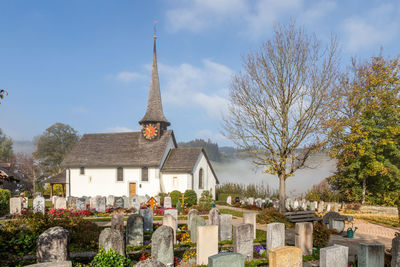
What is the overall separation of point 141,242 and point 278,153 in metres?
10.9

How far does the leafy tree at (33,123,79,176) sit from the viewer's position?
5919 cm

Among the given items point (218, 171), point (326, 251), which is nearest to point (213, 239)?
point (326, 251)

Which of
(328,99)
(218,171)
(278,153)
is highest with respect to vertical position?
(328,99)

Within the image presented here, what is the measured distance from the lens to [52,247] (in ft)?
25.9

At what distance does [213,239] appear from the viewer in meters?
9.16

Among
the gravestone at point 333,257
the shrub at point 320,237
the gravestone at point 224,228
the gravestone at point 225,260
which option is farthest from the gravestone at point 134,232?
the gravestone at point 333,257

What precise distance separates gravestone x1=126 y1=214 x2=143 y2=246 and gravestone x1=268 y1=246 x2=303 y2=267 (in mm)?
6982

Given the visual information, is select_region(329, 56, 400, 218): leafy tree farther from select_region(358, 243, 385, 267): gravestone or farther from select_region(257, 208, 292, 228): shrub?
select_region(358, 243, 385, 267): gravestone

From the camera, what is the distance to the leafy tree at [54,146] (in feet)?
194

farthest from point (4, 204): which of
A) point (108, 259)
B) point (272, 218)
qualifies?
point (272, 218)

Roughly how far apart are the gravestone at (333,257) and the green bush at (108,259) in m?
5.00

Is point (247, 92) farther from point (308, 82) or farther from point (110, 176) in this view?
point (110, 176)

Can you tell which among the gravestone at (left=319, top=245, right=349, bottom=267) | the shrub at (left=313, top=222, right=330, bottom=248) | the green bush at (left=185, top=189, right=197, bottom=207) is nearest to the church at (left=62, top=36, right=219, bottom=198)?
the green bush at (left=185, top=189, right=197, bottom=207)

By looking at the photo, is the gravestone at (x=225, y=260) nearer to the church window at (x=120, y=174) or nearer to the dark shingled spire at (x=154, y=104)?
the church window at (x=120, y=174)
